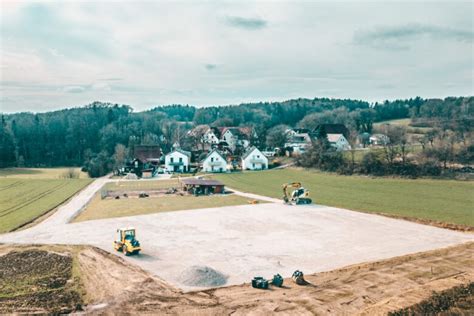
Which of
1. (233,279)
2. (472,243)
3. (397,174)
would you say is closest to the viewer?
(233,279)

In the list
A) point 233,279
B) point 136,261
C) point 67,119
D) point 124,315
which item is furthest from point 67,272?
point 67,119

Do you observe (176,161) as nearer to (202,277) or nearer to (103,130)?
(103,130)

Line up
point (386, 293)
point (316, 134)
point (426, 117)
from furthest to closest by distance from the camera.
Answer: point (426, 117) → point (316, 134) → point (386, 293)

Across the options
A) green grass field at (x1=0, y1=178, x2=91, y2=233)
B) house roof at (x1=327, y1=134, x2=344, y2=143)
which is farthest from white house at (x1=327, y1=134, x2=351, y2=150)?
green grass field at (x1=0, y1=178, x2=91, y2=233)

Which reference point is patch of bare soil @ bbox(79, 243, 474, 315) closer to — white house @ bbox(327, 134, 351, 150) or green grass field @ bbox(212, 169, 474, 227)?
green grass field @ bbox(212, 169, 474, 227)

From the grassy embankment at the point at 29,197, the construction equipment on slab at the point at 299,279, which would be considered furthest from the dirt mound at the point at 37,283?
the construction equipment on slab at the point at 299,279

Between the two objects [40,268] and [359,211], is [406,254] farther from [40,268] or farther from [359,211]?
[40,268]
